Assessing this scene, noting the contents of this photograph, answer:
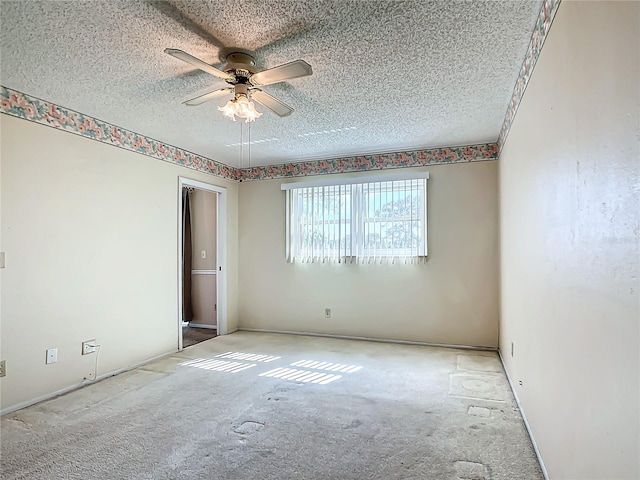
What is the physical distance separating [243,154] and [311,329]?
8.27 ft

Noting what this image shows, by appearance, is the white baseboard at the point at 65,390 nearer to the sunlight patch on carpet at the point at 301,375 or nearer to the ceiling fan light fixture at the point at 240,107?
the sunlight patch on carpet at the point at 301,375

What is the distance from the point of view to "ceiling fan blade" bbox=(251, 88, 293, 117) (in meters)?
2.50

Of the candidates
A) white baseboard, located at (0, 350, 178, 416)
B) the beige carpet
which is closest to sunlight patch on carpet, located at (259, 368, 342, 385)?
the beige carpet

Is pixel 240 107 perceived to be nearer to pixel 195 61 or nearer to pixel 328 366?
pixel 195 61

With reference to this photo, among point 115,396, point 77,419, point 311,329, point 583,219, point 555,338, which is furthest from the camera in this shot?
point 311,329

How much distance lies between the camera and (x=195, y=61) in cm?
203

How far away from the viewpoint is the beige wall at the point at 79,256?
9.29ft

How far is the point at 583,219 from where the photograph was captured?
1376mm

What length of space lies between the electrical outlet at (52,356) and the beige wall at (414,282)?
274cm

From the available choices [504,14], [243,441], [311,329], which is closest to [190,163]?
[311,329]

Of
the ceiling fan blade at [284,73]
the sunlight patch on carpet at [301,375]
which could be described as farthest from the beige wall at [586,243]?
the sunlight patch on carpet at [301,375]

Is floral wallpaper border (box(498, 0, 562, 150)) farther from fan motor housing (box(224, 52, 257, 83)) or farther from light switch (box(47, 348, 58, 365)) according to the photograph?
light switch (box(47, 348, 58, 365))

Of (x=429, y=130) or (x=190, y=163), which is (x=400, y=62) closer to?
(x=429, y=130)

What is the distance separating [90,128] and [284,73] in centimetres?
228
